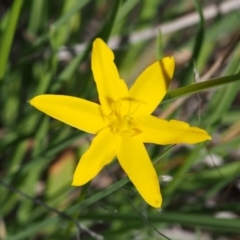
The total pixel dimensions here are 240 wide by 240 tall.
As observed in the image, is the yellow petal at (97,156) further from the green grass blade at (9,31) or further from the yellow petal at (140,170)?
the green grass blade at (9,31)

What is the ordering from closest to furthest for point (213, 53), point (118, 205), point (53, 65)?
point (53, 65)
point (118, 205)
point (213, 53)

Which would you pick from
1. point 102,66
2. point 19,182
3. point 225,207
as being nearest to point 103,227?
point 19,182

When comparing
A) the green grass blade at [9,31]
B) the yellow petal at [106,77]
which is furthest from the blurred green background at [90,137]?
the yellow petal at [106,77]

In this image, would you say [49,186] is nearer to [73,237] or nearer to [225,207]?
[73,237]

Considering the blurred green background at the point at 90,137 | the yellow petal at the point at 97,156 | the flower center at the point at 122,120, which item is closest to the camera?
the yellow petal at the point at 97,156

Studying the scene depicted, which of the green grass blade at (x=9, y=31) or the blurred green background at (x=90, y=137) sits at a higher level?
the green grass blade at (x=9, y=31)

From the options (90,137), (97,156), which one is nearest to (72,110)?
(97,156)

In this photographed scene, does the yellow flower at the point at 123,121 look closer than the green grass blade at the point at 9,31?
Yes
